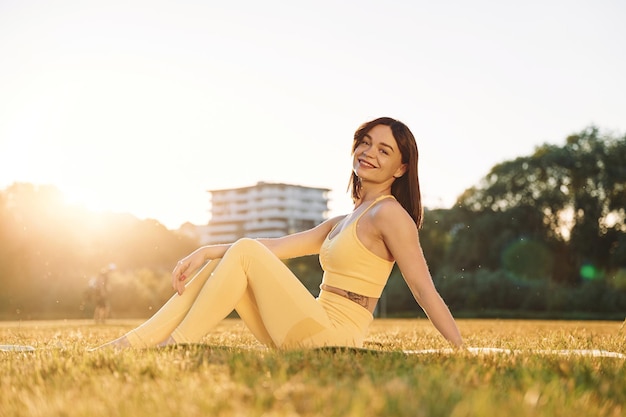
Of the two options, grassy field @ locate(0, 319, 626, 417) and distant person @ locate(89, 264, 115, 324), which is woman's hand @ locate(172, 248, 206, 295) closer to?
grassy field @ locate(0, 319, 626, 417)

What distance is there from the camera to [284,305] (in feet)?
16.8

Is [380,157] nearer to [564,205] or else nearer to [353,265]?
[353,265]

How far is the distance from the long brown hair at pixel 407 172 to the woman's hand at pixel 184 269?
158 centimetres

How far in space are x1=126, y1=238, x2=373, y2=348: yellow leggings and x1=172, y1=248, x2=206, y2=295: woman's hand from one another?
87 millimetres

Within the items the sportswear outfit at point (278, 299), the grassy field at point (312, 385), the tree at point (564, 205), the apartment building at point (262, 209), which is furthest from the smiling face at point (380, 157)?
the apartment building at point (262, 209)

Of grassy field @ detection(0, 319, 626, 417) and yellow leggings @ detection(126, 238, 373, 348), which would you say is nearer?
grassy field @ detection(0, 319, 626, 417)

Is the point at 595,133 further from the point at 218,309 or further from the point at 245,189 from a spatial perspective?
the point at 245,189

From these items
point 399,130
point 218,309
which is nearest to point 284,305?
point 218,309

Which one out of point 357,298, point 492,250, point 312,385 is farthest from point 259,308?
point 492,250

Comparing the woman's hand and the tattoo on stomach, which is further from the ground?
the woman's hand

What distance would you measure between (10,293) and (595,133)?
131 feet

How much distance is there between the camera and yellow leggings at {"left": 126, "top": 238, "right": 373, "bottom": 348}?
5066mm

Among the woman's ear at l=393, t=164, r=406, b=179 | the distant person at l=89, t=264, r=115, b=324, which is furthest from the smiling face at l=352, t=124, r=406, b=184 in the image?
the distant person at l=89, t=264, r=115, b=324

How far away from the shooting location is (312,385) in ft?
9.65
